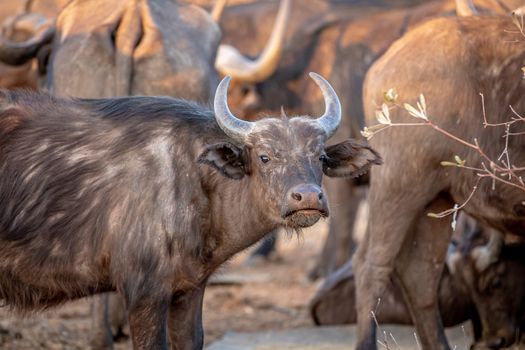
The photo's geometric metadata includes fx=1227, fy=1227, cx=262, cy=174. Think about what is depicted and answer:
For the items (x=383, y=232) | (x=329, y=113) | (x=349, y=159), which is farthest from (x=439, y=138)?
(x=329, y=113)

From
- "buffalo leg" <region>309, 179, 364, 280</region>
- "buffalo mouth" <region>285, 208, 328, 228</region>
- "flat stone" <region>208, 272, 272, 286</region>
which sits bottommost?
"flat stone" <region>208, 272, 272, 286</region>

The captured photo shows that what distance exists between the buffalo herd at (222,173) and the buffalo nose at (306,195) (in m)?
0.01

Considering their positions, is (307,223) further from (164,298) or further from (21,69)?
(21,69)

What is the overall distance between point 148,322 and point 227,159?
1.04 metres

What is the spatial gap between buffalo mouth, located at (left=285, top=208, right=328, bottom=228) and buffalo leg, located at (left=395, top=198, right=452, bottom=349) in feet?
7.03

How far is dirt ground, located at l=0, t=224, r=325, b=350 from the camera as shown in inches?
385

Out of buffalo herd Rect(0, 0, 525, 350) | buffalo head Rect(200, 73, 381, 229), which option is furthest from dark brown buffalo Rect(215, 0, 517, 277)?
buffalo head Rect(200, 73, 381, 229)

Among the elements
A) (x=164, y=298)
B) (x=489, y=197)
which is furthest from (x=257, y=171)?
(x=489, y=197)

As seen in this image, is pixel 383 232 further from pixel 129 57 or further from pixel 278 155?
pixel 129 57

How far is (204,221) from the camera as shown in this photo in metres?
7.28

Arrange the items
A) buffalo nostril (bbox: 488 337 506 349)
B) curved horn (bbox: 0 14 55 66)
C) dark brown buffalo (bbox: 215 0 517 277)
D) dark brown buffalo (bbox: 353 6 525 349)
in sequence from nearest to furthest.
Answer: dark brown buffalo (bbox: 353 6 525 349) < buffalo nostril (bbox: 488 337 506 349) < curved horn (bbox: 0 14 55 66) < dark brown buffalo (bbox: 215 0 517 277)

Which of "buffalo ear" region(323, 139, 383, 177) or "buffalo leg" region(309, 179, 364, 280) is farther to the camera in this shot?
"buffalo leg" region(309, 179, 364, 280)

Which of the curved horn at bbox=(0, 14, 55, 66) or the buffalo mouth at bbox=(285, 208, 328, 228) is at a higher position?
the buffalo mouth at bbox=(285, 208, 328, 228)

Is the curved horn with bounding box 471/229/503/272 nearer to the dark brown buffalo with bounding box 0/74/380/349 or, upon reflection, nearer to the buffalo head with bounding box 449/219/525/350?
the buffalo head with bounding box 449/219/525/350
